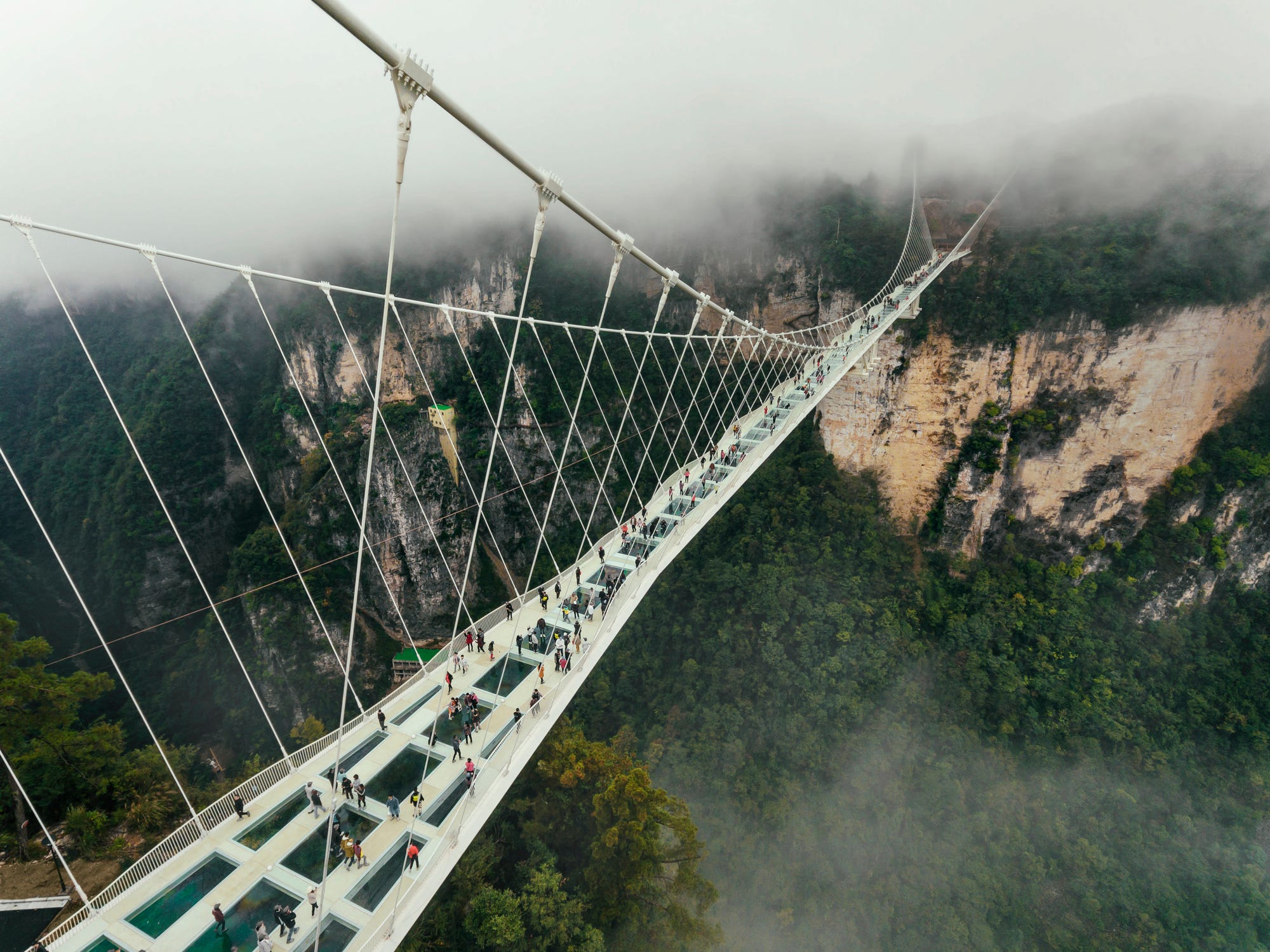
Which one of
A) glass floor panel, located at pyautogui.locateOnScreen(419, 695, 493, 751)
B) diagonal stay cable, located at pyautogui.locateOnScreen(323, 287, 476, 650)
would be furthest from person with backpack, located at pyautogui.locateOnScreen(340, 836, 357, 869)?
diagonal stay cable, located at pyautogui.locateOnScreen(323, 287, 476, 650)

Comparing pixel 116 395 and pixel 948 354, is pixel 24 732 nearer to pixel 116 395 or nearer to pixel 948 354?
pixel 116 395

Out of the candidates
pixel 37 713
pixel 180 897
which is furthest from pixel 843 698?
pixel 37 713

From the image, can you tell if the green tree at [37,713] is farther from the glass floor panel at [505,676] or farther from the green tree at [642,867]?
the green tree at [642,867]

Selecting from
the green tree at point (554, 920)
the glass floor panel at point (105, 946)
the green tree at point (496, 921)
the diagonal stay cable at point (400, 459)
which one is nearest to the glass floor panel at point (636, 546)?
the diagonal stay cable at point (400, 459)

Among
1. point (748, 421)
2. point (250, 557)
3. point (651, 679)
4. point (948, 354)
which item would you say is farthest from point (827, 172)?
point (250, 557)

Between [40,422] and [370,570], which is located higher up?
[40,422]
